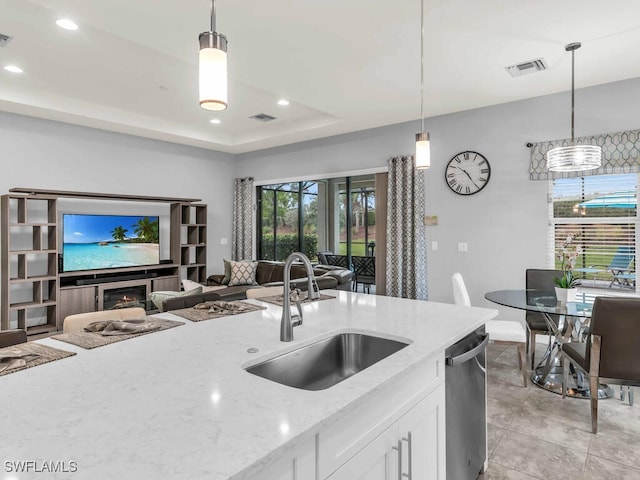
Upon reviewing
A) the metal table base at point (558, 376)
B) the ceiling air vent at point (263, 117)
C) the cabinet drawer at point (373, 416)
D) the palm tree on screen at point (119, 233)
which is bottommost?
the metal table base at point (558, 376)

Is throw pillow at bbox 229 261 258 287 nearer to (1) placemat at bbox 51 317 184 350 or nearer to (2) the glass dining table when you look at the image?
(2) the glass dining table

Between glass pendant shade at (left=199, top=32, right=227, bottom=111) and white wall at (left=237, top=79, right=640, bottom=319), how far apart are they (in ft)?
13.5

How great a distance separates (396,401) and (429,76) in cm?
334

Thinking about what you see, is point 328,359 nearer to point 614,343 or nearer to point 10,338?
point 10,338

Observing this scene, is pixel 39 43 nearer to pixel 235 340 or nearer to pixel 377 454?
pixel 235 340

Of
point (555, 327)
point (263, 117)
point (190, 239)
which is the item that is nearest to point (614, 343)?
point (555, 327)

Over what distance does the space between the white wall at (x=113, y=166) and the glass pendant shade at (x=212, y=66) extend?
16.7ft

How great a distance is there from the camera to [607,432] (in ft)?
8.28

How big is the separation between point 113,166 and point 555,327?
20.1 ft

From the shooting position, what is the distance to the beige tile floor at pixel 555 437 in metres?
2.13

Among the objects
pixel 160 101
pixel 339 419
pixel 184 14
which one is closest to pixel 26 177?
pixel 160 101

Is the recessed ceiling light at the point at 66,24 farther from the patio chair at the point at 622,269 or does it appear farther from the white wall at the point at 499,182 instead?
the patio chair at the point at 622,269

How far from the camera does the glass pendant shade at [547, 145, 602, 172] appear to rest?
307cm

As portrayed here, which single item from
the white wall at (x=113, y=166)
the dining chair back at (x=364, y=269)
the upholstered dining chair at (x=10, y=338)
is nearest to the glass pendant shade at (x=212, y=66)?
the upholstered dining chair at (x=10, y=338)
